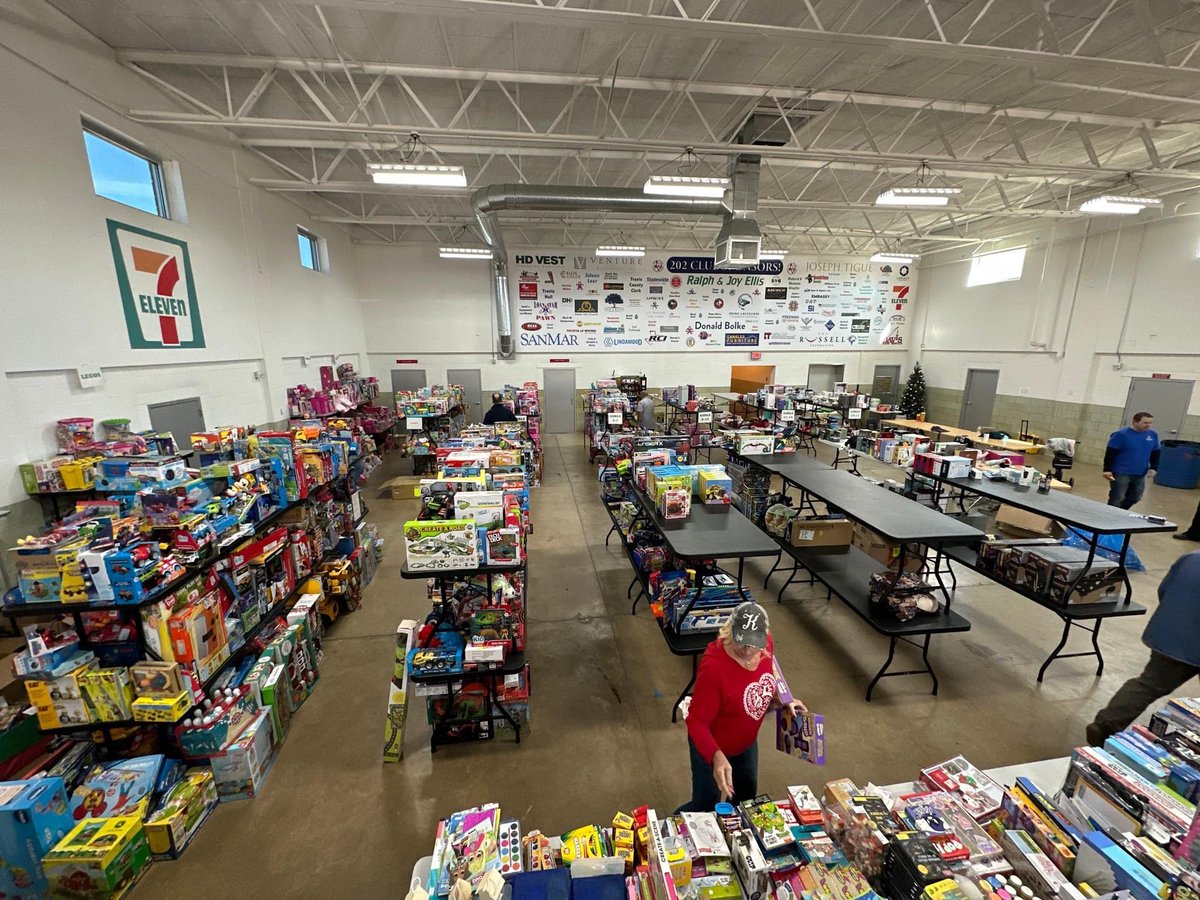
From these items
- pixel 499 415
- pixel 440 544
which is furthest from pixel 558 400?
pixel 440 544

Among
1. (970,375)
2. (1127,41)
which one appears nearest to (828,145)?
(1127,41)

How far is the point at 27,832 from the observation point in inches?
85.0

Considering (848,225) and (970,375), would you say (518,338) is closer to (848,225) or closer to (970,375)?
(848,225)

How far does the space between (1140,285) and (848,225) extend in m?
6.54

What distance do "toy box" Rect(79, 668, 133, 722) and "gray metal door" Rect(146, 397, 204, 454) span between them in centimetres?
438

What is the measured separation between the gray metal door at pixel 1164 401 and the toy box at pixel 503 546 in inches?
542

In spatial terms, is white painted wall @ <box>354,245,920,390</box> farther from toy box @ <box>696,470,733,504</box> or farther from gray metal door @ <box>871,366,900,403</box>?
toy box @ <box>696,470,733,504</box>

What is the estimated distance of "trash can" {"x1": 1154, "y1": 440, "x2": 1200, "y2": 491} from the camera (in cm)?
904

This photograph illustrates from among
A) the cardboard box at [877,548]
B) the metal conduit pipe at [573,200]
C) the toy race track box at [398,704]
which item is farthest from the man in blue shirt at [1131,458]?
the toy race track box at [398,704]

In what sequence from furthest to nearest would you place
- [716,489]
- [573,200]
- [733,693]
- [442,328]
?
1. [442,328]
2. [573,200]
3. [716,489]
4. [733,693]

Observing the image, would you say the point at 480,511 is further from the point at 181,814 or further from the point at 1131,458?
the point at 1131,458

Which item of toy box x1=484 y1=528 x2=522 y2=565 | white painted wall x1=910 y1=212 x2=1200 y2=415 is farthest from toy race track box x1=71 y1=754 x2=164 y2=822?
white painted wall x1=910 y1=212 x2=1200 y2=415

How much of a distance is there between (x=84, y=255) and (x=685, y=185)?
7047 millimetres

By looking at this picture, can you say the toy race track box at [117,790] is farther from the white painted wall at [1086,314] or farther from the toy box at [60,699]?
the white painted wall at [1086,314]
